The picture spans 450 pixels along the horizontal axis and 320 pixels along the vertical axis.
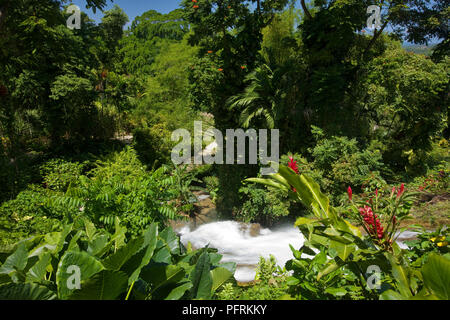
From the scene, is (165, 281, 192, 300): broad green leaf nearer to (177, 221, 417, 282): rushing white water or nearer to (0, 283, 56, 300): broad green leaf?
(0, 283, 56, 300): broad green leaf

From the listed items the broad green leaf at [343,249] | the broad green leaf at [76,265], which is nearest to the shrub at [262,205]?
the broad green leaf at [343,249]

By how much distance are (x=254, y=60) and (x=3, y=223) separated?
7.75m

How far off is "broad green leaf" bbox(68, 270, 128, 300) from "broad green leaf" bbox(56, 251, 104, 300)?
0.05 meters

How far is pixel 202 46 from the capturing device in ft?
30.6

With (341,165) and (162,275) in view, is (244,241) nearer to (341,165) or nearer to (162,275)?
(341,165)

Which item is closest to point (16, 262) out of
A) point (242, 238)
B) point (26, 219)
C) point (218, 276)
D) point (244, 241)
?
point (218, 276)

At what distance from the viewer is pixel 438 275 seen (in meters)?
0.87

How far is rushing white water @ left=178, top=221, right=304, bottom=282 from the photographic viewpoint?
6.95 meters

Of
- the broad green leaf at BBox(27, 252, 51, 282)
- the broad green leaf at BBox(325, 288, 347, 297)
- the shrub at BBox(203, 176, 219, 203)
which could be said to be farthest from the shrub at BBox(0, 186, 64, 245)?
the shrub at BBox(203, 176, 219, 203)

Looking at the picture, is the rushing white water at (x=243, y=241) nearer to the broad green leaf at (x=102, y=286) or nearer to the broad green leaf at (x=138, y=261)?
the broad green leaf at (x=138, y=261)

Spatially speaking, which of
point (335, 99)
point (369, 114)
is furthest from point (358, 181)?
point (369, 114)

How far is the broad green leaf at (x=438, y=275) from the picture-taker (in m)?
0.86

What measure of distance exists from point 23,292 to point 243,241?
7.60 meters
